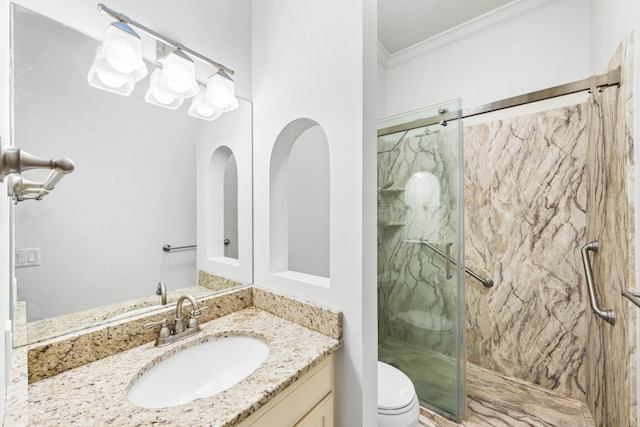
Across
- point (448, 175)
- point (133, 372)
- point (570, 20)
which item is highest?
point (570, 20)

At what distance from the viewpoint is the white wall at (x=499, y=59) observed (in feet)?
6.02

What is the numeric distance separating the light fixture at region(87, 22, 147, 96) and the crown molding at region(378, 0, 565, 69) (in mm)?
2062

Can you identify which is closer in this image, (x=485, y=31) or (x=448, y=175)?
(x=448, y=175)

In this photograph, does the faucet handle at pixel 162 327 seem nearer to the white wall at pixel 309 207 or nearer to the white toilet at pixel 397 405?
the white toilet at pixel 397 405

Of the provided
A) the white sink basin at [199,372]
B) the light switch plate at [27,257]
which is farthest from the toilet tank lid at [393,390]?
the light switch plate at [27,257]

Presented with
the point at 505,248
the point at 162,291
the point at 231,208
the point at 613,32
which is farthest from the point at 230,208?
the point at 613,32

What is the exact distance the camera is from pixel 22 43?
31.8 inches

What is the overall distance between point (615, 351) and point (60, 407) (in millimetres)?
2145

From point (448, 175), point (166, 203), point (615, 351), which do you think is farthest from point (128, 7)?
point (615, 351)

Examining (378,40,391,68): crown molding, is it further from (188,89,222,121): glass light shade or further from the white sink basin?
the white sink basin

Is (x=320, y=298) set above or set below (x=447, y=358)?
above

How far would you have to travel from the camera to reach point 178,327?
1040 millimetres

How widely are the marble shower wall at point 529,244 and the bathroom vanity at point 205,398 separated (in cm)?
169

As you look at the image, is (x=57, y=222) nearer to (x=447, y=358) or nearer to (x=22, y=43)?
(x=22, y=43)
